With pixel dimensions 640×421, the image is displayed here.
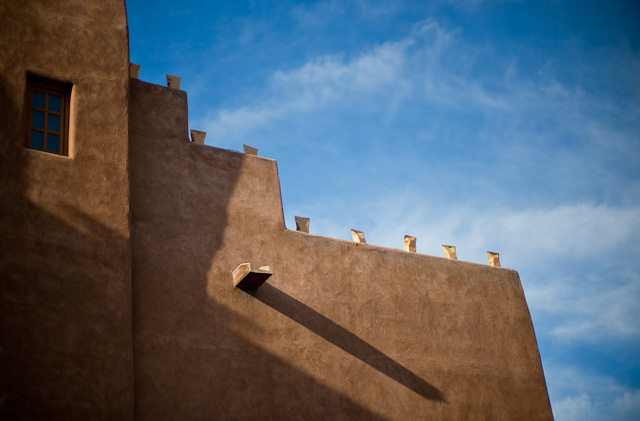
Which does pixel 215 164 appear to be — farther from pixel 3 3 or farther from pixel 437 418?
pixel 437 418

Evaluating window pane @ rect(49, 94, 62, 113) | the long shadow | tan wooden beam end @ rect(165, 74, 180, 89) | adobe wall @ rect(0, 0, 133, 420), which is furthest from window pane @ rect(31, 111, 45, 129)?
the long shadow

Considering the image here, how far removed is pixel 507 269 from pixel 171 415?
735 cm

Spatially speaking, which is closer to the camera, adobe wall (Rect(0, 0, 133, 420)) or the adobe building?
adobe wall (Rect(0, 0, 133, 420))

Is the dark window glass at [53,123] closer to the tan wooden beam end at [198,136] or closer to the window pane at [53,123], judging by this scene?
the window pane at [53,123]

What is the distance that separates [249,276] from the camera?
855cm

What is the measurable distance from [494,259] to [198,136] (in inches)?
245

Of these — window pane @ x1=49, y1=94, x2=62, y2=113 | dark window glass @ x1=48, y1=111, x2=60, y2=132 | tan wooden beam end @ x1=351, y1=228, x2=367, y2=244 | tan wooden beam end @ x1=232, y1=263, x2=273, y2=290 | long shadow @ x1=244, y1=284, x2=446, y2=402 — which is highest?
window pane @ x1=49, y1=94, x2=62, y2=113

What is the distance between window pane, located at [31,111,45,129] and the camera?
7863 mm

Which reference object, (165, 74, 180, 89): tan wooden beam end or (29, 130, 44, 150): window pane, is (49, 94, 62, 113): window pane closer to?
(29, 130, 44, 150): window pane

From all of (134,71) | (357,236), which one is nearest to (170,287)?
(134,71)

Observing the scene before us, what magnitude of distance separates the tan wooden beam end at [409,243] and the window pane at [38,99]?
629 cm

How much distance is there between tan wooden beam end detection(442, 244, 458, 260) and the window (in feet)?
22.6

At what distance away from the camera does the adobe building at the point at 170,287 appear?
A: 273 inches

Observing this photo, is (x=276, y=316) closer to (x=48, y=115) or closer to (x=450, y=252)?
(x=48, y=115)
